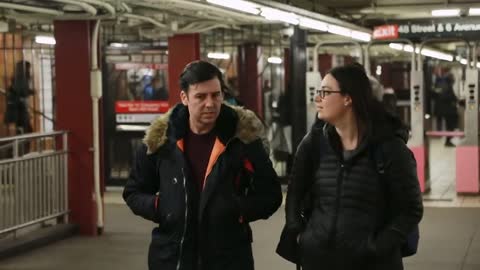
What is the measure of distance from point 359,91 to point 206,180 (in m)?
0.75

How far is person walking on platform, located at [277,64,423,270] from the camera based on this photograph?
12.0 ft

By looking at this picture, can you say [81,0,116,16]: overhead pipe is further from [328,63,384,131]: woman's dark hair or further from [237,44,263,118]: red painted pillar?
[237,44,263,118]: red painted pillar

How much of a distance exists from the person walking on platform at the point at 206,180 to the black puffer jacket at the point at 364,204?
0.23 metres

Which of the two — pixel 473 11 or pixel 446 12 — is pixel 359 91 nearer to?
pixel 473 11

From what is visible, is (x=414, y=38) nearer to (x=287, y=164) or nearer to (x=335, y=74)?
(x=287, y=164)

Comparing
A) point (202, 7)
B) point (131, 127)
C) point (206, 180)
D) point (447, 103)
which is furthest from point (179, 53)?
point (447, 103)

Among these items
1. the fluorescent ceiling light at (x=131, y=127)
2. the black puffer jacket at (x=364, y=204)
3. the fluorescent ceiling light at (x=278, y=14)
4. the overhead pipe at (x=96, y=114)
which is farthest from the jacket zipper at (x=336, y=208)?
the fluorescent ceiling light at (x=131, y=127)

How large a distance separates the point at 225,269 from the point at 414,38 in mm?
9924

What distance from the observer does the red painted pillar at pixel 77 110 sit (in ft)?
31.2

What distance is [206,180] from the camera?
3.62m

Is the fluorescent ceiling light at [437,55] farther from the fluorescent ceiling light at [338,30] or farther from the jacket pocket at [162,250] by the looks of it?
the jacket pocket at [162,250]

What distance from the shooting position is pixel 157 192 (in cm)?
391

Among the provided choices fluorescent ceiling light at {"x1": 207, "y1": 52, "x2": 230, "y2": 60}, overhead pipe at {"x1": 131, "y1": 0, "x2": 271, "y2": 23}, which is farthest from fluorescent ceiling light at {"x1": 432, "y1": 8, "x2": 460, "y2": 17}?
fluorescent ceiling light at {"x1": 207, "y1": 52, "x2": 230, "y2": 60}

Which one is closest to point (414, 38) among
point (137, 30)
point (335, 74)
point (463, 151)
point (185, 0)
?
point (463, 151)
